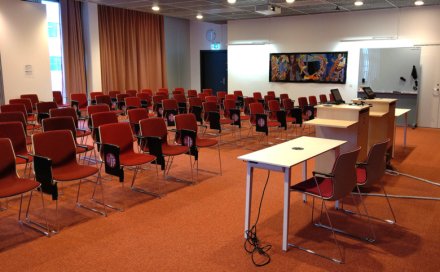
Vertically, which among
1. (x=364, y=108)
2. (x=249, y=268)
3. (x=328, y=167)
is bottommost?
(x=249, y=268)

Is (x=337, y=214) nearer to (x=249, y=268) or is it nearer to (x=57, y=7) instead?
(x=249, y=268)

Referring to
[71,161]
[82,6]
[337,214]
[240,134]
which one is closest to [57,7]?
[82,6]

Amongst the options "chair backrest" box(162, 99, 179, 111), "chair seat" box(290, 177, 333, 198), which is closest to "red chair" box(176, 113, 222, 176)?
"chair seat" box(290, 177, 333, 198)

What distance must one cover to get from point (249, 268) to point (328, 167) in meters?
2.57

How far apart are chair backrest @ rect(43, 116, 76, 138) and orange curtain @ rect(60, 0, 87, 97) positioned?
696 cm

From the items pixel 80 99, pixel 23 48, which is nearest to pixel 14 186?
pixel 80 99

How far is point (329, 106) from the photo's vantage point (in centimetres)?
573

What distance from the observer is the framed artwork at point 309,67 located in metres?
12.1

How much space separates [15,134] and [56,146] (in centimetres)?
98

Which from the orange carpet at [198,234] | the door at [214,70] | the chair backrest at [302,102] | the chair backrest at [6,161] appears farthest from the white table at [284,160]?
the door at [214,70]

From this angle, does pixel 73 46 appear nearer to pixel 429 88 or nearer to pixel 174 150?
pixel 174 150

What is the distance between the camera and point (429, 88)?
1083 centimetres

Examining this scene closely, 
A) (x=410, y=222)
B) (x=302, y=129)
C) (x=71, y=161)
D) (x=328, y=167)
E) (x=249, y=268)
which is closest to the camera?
(x=249, y=268)

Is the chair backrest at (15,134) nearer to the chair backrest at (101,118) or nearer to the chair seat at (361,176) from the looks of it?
the chair backrest at (101,118)
